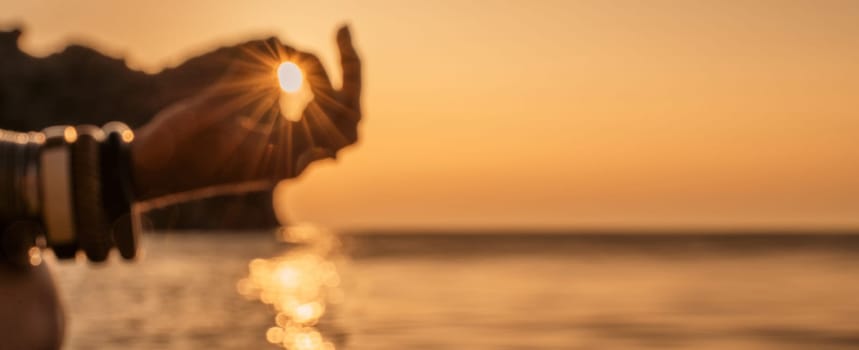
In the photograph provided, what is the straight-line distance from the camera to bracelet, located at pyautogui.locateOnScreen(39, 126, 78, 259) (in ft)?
4.39

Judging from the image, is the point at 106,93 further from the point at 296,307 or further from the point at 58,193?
the point at 58,193

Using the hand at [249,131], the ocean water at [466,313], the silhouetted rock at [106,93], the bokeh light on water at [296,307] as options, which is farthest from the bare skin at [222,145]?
the bokeh light on water at [296,307]

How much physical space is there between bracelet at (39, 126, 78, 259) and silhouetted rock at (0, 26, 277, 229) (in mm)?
219

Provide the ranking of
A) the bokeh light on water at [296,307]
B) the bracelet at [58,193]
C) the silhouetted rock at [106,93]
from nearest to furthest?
the bracelet at [58,193] < the silhouetted rock at [106,93] < the bokeh light on water at [296,307]

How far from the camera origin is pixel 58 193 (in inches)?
52.7

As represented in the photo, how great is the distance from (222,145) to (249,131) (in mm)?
37

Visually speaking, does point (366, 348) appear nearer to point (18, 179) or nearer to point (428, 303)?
point (428, 303)

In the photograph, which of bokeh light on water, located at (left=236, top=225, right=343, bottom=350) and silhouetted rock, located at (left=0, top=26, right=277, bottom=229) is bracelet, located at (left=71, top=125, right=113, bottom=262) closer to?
silhouetted rock, located at (left=0, top=26, right=277, bottom=229)

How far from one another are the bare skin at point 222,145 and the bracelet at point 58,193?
0.08 m

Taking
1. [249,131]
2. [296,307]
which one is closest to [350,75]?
[249,131]

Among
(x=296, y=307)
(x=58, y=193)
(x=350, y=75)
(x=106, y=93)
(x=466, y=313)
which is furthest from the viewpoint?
(x=106, y=93)

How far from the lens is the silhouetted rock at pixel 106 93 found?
1589 mm

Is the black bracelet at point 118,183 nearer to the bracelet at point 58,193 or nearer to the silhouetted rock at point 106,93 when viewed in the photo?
the bracelet at point 58,193

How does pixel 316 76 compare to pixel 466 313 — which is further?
pixel 466 313
